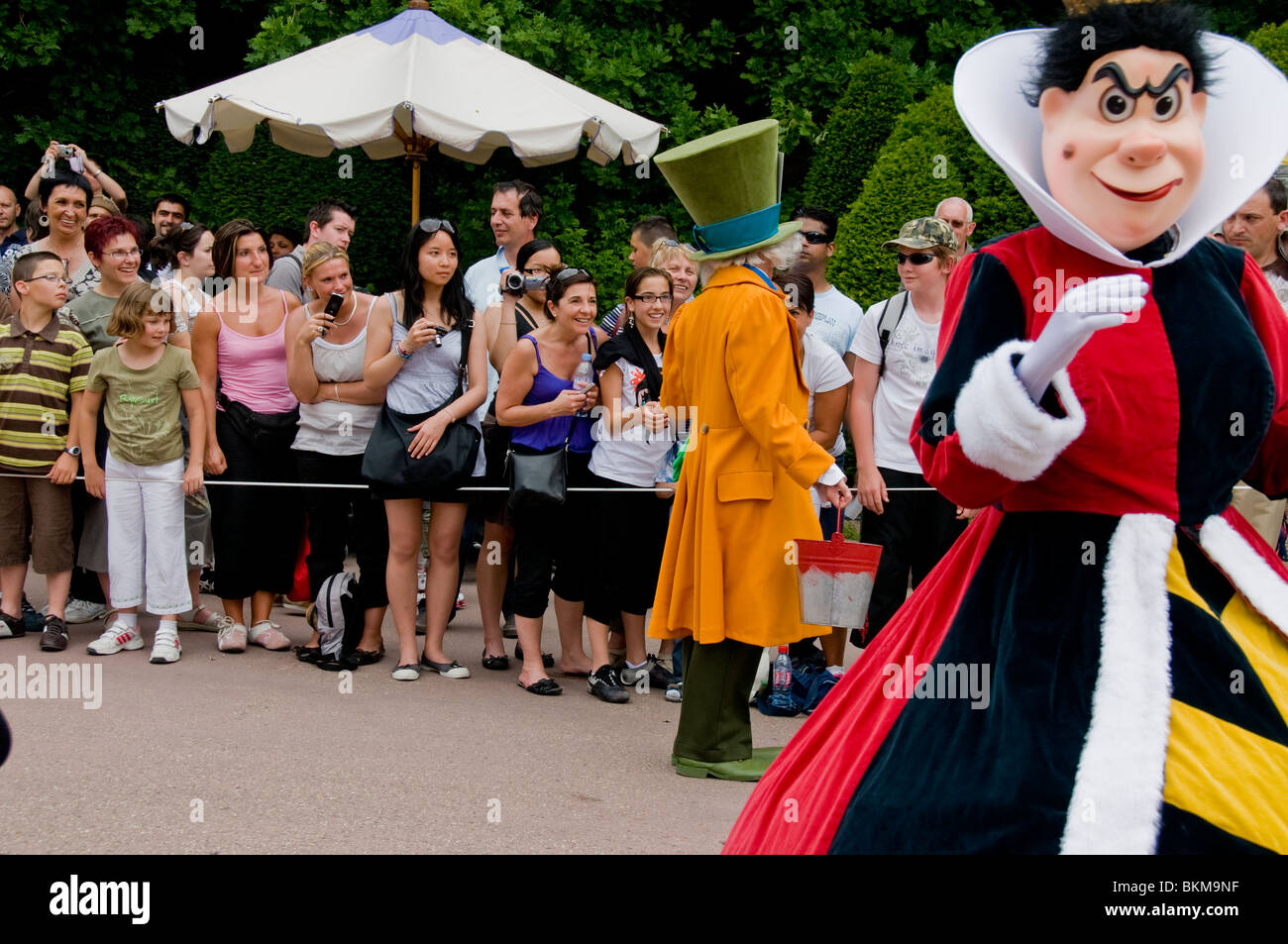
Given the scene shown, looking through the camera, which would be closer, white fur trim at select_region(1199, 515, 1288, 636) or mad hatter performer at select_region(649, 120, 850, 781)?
white fur trim at select_region(1199, 515, 1288, 636)

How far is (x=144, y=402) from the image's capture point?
6.75 meters

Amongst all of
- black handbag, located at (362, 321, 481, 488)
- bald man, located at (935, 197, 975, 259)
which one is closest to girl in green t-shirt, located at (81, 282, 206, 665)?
black handbag, located at (362, 321, 481, 488)

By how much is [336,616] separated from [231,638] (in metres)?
0.63

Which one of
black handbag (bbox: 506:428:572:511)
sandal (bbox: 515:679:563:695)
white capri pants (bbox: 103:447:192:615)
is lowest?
sandal (bbox: 515:679:563:695)

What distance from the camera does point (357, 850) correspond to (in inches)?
165

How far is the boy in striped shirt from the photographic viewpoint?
6824 millimetres

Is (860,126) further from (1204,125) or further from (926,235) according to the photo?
(1204,125)

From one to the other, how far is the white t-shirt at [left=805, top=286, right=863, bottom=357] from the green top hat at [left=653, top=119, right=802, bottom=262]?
5.91 feet

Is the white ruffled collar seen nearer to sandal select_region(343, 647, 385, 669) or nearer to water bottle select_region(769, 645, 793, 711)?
water bottle select_region(769, 645, 793, 711)

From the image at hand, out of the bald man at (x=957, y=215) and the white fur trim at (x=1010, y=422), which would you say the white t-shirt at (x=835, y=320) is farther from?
the white fur trim at (x=1010, y=422)

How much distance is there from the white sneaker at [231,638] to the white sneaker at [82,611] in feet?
2.85

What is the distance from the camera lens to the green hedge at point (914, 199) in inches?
352
